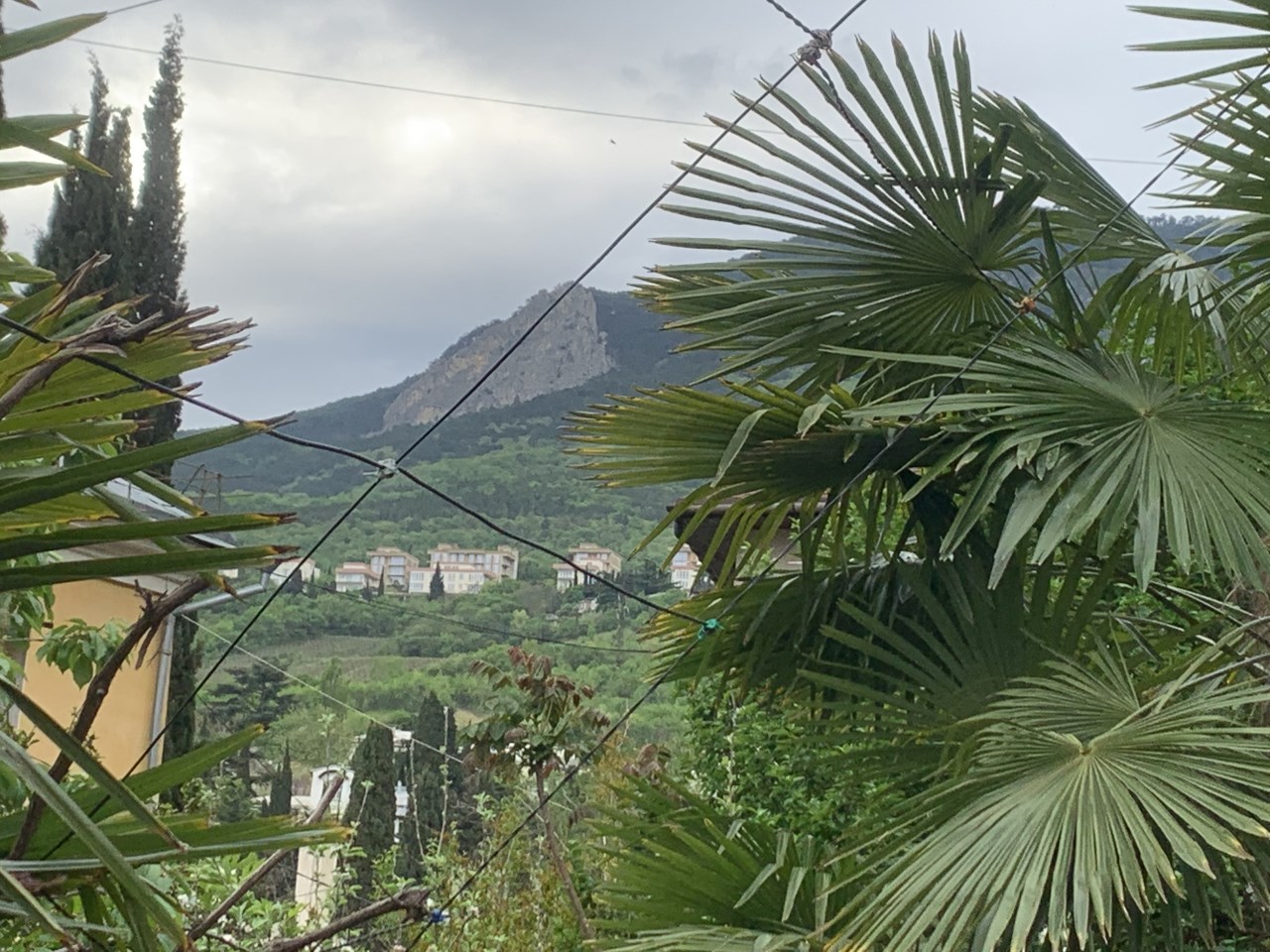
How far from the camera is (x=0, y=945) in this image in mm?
1043

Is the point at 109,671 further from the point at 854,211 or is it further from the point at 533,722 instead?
the point at 533,722

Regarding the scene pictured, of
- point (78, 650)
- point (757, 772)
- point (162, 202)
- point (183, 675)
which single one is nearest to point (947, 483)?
point (78, 650)

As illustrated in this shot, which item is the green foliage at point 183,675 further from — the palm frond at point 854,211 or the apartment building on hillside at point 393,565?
the palm frond at point 854,211

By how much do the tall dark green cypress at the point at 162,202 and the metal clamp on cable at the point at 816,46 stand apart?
9.15 m

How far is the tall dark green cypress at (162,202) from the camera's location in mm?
10750

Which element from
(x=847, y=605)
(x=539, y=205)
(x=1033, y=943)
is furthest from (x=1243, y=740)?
(x=539, y=205)

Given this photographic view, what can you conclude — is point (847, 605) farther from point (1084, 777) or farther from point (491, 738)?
point (491, 738)

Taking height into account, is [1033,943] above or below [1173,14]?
below

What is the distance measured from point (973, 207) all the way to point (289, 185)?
465 centimetres

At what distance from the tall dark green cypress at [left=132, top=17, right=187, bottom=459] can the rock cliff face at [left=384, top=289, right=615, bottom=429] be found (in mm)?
2798

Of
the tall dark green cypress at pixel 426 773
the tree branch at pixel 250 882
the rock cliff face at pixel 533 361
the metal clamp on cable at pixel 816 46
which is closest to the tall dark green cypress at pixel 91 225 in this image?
the rock cliff face at pixel 533 361

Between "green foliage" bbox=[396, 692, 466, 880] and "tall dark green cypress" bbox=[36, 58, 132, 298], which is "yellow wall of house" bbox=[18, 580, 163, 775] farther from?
"tall dark green cypress" bbox=[36, 58, 132, 298]

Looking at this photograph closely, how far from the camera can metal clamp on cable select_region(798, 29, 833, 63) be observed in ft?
7.22

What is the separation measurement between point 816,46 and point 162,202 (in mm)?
10402
